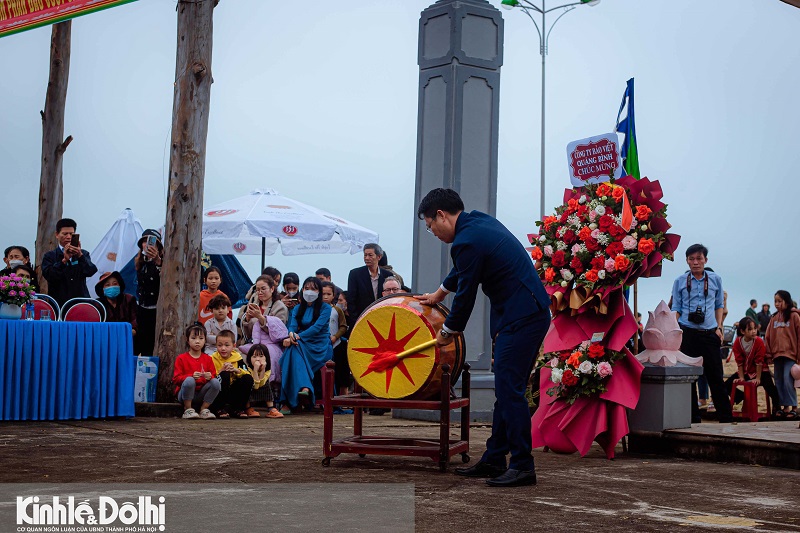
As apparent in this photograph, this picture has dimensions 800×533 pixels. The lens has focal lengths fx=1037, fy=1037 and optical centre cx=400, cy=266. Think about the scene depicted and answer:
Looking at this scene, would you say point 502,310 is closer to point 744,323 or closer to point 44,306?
point 44,306

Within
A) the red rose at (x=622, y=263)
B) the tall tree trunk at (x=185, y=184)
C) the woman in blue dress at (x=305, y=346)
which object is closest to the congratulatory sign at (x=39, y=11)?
the tall tree trunk at (x=185, y=184)

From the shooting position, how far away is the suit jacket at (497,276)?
654cm

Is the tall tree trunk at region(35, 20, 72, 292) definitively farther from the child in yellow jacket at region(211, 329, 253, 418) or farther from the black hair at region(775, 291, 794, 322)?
the black hair at region(775, 291, 794, 322)

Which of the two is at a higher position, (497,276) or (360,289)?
(360,289)

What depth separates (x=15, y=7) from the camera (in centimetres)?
1204

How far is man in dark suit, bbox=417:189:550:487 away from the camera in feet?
21.1

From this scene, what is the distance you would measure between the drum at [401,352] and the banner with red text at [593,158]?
3.39m

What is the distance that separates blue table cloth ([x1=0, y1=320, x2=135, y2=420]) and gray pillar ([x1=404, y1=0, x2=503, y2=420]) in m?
3.39

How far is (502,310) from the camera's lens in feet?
21.8

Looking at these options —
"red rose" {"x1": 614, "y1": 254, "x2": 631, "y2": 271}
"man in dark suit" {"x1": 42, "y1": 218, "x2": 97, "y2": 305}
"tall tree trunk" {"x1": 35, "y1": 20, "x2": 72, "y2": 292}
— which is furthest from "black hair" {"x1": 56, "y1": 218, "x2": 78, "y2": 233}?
"red rose" {"x1": 614, "y1": 254, "x2": 631, "y2": 271}

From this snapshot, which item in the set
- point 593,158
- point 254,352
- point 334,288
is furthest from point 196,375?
point 593,158

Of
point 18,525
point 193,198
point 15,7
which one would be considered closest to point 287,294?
point 193,198

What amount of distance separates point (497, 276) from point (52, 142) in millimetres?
11748

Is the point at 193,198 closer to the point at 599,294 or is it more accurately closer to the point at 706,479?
the point at 599,294
